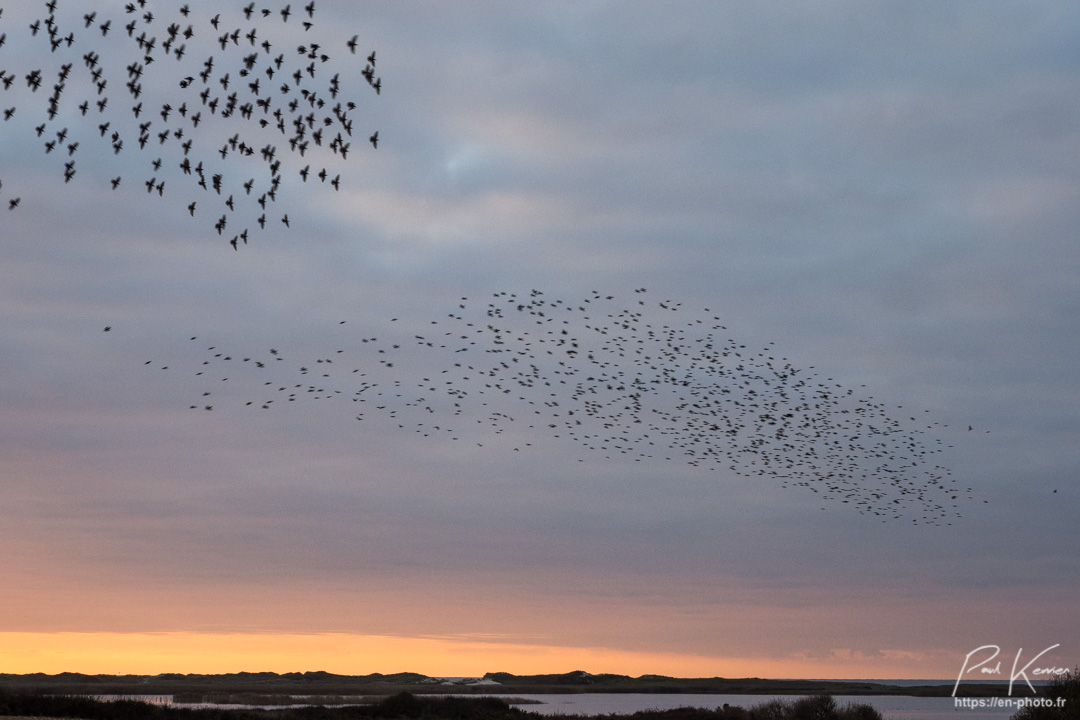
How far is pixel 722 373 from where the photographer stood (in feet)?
163

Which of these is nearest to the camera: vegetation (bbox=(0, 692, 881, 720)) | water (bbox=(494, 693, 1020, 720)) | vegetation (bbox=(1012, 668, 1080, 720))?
vegetation (bbox=(1012, 668, 1080, 720))

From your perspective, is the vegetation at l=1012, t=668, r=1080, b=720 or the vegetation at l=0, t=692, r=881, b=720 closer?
the vegetation at l=1012, t=668, r=1080, b=720

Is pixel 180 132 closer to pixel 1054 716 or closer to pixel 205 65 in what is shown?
pixel 205 65

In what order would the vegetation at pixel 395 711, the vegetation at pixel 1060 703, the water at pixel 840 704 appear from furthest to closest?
the water at pixel 840 704 → the vegetation at pixel 395 711 → the vegetation at pixel 1060 703

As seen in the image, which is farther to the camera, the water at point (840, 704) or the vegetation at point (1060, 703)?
the water at point (840, 704)

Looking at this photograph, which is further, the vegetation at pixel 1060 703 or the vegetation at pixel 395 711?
the vegetation at pixel 395 711

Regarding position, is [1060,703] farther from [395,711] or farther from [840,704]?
[840,704]

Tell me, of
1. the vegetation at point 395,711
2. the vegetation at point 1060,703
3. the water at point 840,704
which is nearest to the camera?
the vegetation at point 1060,703

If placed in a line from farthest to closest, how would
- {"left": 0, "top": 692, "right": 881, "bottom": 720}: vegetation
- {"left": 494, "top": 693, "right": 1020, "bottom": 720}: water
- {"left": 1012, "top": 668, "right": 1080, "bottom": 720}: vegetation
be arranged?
{"left": 494, "top": 693, "right": 1020, "bottom": 720}: water
{"left": 0, "top": 692, "right": 881, "bottom": 720}: vegetation
{"left": 1012, "top": 668, "right": 1080, "bottom": 720}: vegetation

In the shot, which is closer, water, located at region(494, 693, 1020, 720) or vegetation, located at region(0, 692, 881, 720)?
vegetation, located at region(0, 692, 881, 720)

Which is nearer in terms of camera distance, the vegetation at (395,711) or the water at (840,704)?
the vegetation at (395,711)

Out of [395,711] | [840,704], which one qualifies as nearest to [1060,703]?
[395,711]

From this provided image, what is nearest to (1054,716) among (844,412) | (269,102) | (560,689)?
(844,412)

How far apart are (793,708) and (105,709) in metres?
37.7
